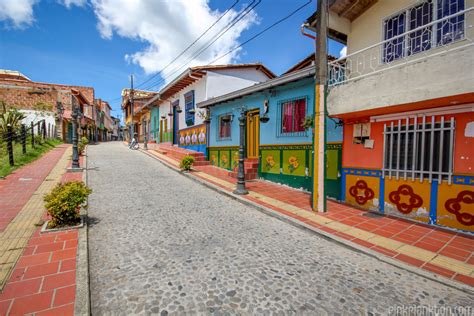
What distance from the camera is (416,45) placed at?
17.9ft

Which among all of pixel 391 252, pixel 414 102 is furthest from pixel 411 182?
pixel 391 252

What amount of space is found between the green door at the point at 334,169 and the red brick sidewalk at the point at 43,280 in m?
6.59

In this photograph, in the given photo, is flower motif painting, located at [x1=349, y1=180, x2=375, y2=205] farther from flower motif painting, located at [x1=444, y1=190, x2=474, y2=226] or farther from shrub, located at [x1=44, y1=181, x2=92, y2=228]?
shrub, located at [x1=44, y1=181, x2=92, y2=228]

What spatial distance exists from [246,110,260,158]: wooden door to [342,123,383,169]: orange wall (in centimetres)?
406

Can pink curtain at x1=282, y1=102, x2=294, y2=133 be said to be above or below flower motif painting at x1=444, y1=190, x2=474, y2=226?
above

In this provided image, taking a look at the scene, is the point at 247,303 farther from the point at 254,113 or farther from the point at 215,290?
the point at 254,113

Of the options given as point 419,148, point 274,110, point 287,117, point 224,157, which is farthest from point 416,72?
point 224,157

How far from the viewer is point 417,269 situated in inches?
127

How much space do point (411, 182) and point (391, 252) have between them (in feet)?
7.87

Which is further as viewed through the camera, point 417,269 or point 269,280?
point 417,269

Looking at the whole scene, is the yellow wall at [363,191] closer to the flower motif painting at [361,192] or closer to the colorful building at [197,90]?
the flower motif painting at [361,192]

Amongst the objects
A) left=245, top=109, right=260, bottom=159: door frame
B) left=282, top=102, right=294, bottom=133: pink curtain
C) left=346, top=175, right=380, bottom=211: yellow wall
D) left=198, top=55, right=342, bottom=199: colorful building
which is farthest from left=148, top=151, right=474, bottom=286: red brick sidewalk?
left=245, top=109, right=260, bottom=159: door frame

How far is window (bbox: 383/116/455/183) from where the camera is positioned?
4.73 m

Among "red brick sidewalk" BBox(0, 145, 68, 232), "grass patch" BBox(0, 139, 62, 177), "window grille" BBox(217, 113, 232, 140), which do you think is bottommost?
"red brick sidewalk" BBox(0, 145, 68, 232)
